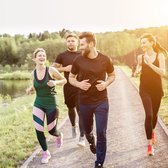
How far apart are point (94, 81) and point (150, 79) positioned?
1.45 meters

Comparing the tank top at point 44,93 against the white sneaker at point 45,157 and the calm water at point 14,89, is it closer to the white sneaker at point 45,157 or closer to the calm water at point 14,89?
the white sneaker at point 45,157

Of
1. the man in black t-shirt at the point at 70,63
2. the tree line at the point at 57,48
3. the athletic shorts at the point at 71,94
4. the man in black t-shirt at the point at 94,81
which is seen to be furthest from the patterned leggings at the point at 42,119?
the tree line at the point at 57,48

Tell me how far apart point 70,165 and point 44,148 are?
61cm

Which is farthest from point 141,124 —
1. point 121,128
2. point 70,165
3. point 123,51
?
point 123,51

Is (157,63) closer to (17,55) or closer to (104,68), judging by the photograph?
(104,68)

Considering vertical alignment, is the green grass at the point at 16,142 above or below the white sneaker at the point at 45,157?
below

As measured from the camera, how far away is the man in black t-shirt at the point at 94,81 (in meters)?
6.30

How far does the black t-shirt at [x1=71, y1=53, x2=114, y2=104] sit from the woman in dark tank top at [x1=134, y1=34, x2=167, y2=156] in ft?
3.64

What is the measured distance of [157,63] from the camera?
7.39 meters

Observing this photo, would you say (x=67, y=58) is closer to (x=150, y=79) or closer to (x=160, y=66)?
(x=150, y=79)

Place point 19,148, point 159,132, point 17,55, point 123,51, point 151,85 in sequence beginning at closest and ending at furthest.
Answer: point 151,85 → point 19,148 → point 159,132 → point 123,51 → point 17,55

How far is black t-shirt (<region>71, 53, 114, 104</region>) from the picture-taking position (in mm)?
6340

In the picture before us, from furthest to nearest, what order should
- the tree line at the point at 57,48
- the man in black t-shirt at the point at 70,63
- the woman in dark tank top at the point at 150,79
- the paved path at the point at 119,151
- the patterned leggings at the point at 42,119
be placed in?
the tree line at the point at 57,48, the man in black t-shirt at the point at 70,63, the woman in dark tank top at the point at 150,79, the patterned leggings at the point at 42,119, the paved path at the point at 119,151

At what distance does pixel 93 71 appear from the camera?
Answer: 249 inches
